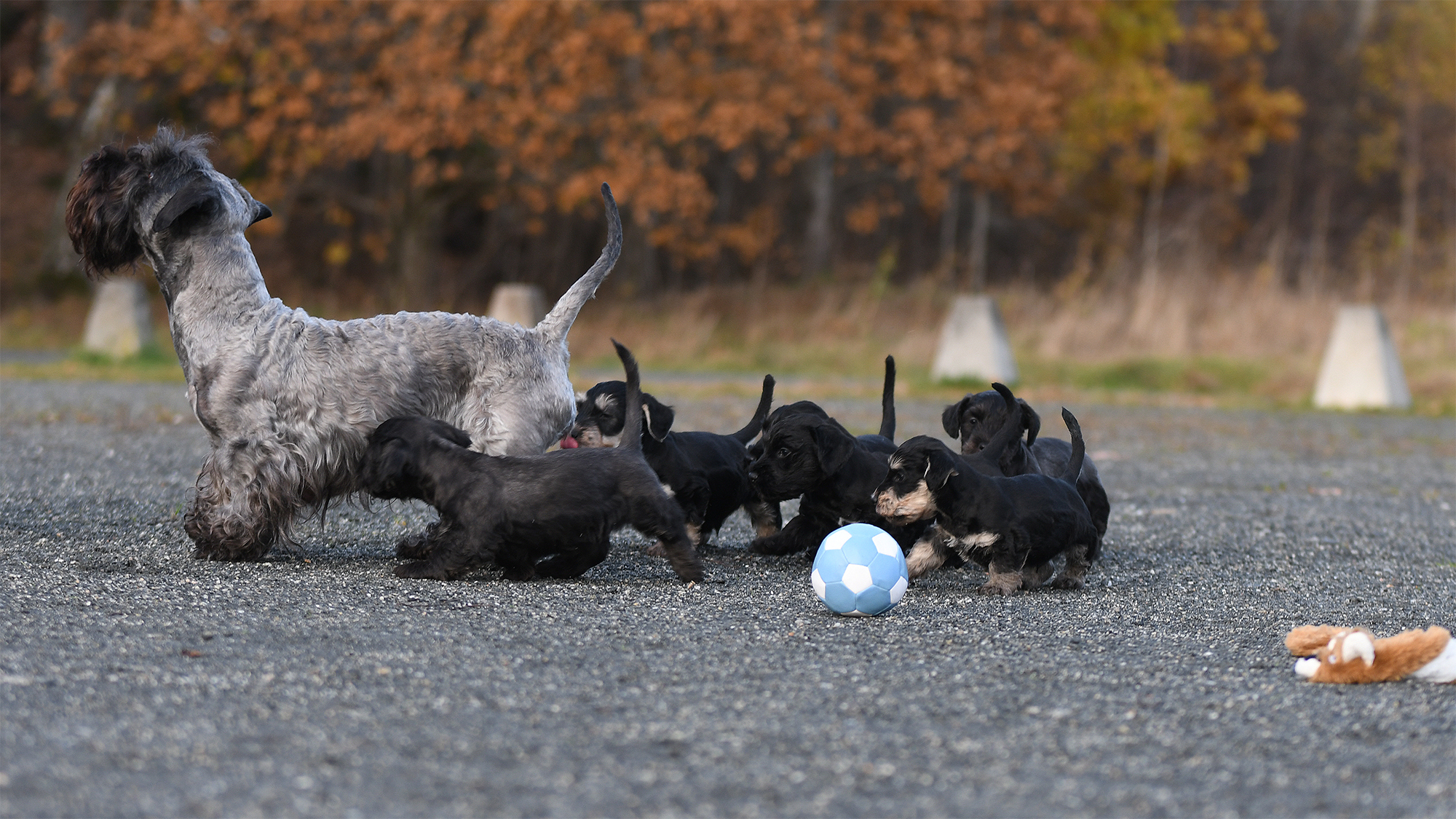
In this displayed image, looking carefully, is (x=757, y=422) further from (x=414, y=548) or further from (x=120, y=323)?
(x=120, y=323)

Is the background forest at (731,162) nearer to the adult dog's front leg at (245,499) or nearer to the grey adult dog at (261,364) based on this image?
the grey adult dog at (261,364)

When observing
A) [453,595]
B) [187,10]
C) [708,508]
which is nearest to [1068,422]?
[708,508]

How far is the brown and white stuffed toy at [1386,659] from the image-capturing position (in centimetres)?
402

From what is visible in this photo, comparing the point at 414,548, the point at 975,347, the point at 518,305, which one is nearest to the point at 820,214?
the point at 975,347

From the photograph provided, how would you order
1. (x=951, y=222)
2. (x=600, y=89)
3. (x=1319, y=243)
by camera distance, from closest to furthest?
(x=600, y=89)
(x=1319, y=243)
(x=951, y=222)

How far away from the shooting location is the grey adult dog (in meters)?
5.44

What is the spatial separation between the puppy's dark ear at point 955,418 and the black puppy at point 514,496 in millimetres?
1852

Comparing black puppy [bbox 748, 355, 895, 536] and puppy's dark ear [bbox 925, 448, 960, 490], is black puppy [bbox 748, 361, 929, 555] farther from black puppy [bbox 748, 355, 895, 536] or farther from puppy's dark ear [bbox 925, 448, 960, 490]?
puppy's dark ear [bbox 925, 448, 960, 490]

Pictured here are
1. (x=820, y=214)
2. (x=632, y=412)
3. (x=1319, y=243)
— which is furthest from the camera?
(x=1319, y=243)

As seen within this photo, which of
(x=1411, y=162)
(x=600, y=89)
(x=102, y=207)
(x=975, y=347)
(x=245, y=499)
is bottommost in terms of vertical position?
(x=245, y=499)

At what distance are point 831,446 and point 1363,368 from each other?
11.7 m

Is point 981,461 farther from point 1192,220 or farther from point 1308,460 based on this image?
point 1192,220

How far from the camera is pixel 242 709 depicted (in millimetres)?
3461

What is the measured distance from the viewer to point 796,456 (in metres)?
5.79
